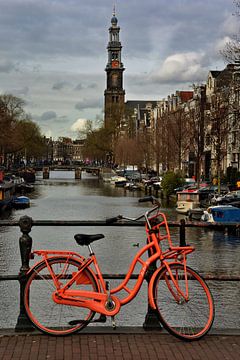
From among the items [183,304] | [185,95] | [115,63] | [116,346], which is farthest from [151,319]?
[115,63]

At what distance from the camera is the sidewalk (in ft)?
19.6

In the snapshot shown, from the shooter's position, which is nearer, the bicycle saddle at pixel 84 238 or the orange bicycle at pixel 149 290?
the orange bicycle at pixel 149 290

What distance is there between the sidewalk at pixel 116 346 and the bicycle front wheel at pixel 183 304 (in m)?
0.14

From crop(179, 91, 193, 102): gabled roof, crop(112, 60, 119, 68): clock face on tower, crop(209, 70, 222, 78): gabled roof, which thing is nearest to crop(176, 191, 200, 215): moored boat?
crop(209, 70, 222, 78): gabled roof

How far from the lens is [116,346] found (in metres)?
6.27

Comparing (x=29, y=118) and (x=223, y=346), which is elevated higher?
(x=29, y=118)

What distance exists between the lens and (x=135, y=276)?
6973mm

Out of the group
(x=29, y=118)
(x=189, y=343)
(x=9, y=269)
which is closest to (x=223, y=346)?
(x=189, y=343)

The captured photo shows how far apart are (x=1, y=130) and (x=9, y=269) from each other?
61.3 metres

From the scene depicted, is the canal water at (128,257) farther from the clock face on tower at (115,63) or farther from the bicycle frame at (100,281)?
the clock face on tower at (115,63)

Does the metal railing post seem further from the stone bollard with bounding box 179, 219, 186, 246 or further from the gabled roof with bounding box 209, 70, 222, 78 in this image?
the gabled roof with bounding box 209, 70, 222, 78

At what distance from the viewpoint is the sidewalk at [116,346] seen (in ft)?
19.6

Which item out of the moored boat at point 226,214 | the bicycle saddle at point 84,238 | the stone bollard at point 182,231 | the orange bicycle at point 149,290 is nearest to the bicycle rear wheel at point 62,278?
the orange bicycle at point 149,290

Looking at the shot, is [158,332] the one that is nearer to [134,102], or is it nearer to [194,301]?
[194,301]
